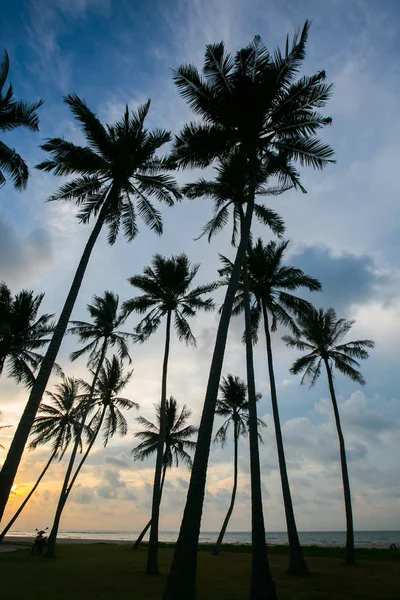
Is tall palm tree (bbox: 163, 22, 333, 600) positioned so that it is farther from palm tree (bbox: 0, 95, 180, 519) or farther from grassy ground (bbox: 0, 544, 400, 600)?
grassy ground (bbox: 0, 544, 400, 600)

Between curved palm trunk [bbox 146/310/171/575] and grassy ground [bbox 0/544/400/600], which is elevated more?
curved palm trunk [bbox 146/310/171/575]

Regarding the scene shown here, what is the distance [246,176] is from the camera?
13727 millimetres

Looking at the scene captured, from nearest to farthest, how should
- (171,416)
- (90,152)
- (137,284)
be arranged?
(90,152) < (137,284) < (171,416)

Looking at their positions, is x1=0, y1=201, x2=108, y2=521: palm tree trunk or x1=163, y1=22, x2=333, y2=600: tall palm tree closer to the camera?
x1=0, y1=201, x2=108, y2=521: palm tree trunk

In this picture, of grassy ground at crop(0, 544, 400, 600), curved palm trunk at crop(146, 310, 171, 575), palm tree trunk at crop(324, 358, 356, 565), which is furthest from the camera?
palm tree trunk at crop(324, 358, 356, 565)

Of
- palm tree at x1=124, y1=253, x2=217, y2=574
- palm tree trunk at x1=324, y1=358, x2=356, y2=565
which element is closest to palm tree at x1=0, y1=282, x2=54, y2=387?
palm tree at x1=124, y1=253, x2=217, y2=574

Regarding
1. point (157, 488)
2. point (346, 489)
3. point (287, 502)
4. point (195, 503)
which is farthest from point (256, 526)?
point (346, 489)

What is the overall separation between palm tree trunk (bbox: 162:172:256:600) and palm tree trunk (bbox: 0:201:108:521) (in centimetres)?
393

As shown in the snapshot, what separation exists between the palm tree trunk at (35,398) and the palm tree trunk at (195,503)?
3927mm

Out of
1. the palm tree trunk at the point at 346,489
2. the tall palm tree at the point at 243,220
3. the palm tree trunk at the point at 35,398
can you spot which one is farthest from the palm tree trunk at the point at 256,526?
the palm tree trunk at the point at 346,489

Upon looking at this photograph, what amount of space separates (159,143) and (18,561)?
64.4ft

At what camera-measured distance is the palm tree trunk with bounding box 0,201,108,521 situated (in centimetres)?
834

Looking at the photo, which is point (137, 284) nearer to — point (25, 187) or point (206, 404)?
point (25, 187)

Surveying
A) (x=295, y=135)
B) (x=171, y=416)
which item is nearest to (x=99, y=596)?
(x=295, y=135)
